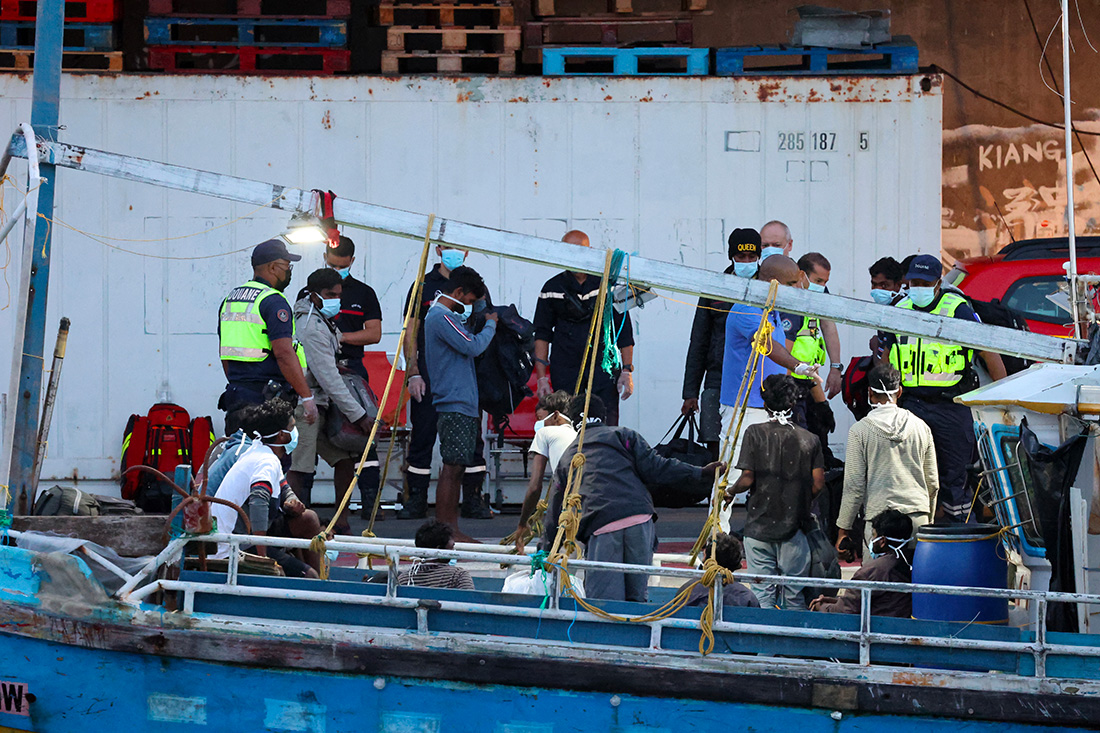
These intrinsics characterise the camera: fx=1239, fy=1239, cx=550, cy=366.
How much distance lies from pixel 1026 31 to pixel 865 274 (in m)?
5.10

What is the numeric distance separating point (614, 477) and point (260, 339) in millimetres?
2909

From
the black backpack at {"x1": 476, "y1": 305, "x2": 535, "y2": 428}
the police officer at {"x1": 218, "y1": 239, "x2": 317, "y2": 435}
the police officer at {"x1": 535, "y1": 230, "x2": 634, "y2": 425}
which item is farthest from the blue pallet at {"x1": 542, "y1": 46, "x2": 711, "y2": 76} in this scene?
the police officer at {"x1": 218, "y1": 239, "x2": 317, "y2": 435}

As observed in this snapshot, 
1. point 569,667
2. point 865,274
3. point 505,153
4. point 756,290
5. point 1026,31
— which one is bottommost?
point 569,667

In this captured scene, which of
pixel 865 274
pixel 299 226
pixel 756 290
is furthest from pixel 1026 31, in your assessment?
pixel 299 226

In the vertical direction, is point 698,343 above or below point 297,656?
above

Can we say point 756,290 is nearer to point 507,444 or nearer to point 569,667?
point 569,667

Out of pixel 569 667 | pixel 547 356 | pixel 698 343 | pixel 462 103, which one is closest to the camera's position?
pixel 569 667

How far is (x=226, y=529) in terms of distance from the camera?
6352 millimetres

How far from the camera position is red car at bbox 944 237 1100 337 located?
1045 centimetres

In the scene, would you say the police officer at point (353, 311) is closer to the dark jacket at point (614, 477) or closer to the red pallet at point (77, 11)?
the red pallet at point (77, 11)

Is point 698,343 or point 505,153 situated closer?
point 698,343

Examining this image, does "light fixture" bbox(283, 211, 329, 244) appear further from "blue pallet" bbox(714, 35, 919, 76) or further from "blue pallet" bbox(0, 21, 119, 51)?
"blue pallet" bbox(0, 21, 119, 51)

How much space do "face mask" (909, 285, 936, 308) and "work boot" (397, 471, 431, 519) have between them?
4047mm

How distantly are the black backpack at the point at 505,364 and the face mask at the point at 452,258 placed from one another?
0.49 metres
